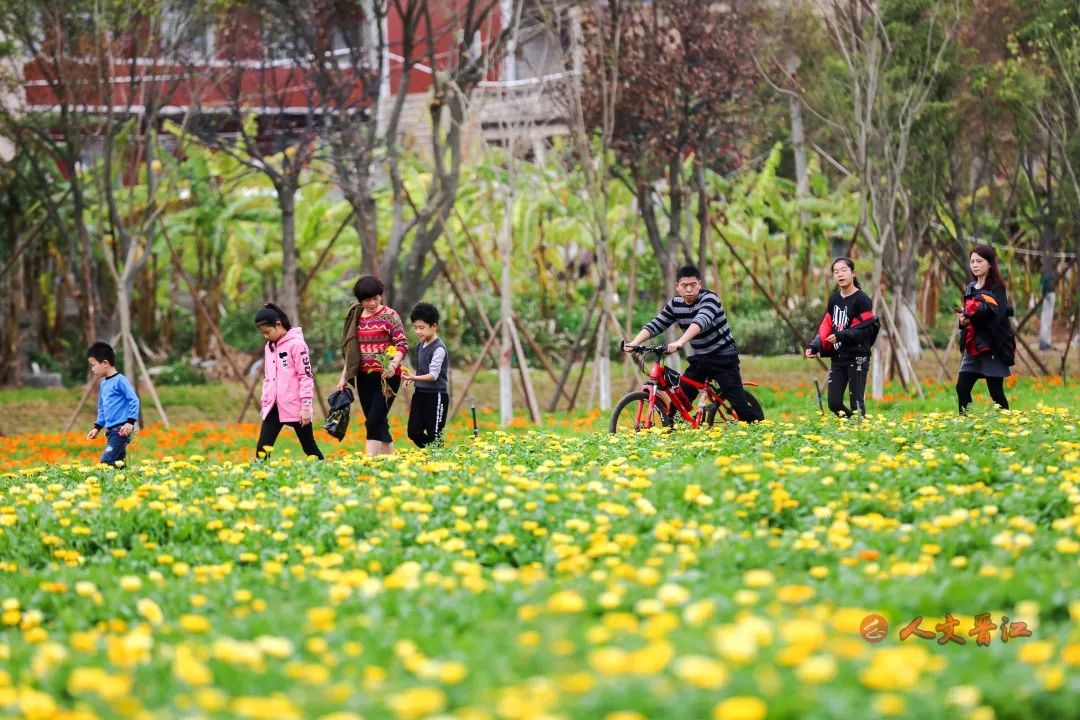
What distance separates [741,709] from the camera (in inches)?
159

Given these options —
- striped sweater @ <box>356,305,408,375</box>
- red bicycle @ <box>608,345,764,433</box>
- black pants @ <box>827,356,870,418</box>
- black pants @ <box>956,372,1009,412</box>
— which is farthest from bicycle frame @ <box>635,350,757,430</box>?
striped sweater @ <box>356,305,408,375</box>

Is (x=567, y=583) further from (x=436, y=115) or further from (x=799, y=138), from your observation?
(x=799, y=138)

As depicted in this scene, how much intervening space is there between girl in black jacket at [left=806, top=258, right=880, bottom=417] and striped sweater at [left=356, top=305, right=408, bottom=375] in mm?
3615

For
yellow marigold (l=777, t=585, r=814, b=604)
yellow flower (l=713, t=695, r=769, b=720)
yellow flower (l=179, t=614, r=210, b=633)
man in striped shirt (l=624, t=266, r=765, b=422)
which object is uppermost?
man in striped shirt (l=624, t=266, r=765, b=422)

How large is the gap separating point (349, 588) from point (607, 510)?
188cm

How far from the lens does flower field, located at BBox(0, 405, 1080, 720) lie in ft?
14.6

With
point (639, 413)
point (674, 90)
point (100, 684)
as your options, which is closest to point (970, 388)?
point (639, 413)

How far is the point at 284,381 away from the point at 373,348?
30.5 inches

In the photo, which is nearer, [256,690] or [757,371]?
[256,690]

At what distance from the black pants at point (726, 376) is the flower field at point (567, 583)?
2488mm

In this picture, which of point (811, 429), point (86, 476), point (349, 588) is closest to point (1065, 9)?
point (811, 429)

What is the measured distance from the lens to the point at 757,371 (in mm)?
25594

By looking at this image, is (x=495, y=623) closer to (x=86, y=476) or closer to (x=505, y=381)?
(x=86, y=476)

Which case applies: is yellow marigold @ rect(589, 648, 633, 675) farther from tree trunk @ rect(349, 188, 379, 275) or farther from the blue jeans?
tree trunk @ rect(349, 188, 379, 275)
